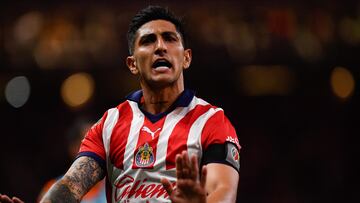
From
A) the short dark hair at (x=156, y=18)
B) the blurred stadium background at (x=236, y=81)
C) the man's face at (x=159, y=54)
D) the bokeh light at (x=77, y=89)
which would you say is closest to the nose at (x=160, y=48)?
the man's face at (x=159, y=54)

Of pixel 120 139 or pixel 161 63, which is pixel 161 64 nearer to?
pixel 161 63

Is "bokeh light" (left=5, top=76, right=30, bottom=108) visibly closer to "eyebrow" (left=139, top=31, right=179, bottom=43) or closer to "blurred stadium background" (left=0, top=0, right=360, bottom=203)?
"blurred stadium background" (left=0, top=0, right=360, bottom=203)

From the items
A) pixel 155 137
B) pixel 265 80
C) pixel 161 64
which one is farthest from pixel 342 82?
pixel 155 137

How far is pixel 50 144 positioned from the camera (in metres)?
13.7

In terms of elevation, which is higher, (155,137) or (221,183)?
(155,137)

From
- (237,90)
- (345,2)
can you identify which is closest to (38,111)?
(237,90)

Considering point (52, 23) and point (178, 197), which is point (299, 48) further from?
point (178, 197)

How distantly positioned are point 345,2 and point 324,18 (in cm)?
37

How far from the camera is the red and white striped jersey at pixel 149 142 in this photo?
11.7 ft

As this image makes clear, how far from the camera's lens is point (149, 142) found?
368 centimetres

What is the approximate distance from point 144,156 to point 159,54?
21.4 inches

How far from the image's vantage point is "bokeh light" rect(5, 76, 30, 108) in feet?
45.2

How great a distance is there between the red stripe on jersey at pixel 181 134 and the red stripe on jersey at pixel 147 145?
0.08 meters

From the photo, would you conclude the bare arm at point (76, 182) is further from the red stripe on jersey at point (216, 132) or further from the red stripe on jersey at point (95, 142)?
the red stripe on jersey at point (216, 132)
